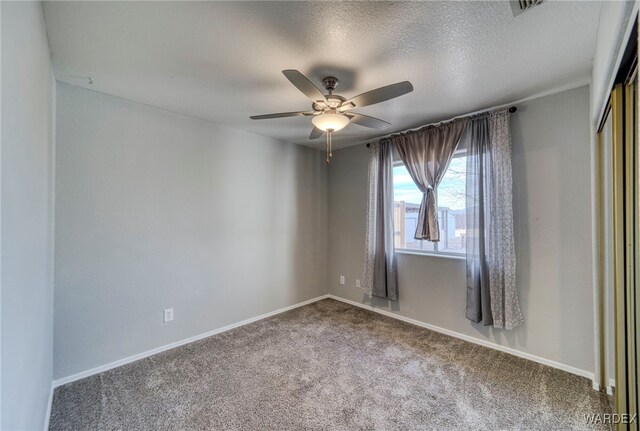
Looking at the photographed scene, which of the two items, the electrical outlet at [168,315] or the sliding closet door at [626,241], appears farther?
the electrical outlet at [168,315]

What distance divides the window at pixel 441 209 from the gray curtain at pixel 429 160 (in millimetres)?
111

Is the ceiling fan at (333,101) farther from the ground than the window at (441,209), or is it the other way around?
the ceiling fan at (333,101)

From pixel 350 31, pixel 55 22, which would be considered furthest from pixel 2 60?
pixel 350 31

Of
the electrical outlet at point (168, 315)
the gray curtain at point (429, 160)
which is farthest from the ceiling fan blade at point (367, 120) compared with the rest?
the electrical outlet at point (168, 315)

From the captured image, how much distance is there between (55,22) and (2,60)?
3.26ft

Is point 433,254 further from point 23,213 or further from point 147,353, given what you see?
point 23,213

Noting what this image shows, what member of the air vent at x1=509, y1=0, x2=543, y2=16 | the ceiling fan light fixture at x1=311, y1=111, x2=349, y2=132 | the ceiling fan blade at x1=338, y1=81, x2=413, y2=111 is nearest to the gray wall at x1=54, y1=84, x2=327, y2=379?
the ceiling fan light fixture at x1=311, y1=111, x2=349, y2=132

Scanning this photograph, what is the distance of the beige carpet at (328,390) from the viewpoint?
176 cm

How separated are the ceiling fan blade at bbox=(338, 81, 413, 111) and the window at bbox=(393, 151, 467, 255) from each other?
1.51 m

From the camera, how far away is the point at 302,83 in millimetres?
1662

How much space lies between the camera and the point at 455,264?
298 centimetres

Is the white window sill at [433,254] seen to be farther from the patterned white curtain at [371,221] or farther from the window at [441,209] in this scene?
the patterned white curtain at [371,221]

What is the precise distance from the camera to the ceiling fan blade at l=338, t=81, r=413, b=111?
5.44 ft

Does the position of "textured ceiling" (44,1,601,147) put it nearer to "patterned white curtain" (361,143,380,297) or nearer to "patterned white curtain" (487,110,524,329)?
"patterned white curtain" (487,110,524,329)
